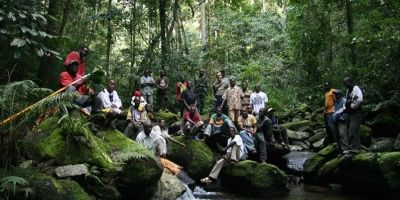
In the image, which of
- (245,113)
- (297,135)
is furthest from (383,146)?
(297,135)

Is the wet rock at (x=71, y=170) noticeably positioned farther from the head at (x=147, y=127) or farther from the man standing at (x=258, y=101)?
the man standing at (x=258, y=101)

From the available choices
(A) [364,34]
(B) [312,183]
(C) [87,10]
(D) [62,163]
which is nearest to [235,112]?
(B) [312,183]

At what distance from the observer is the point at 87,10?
23594 millimetres

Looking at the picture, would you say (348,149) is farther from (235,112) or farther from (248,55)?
(248,55)

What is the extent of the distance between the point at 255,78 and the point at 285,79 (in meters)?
1.62

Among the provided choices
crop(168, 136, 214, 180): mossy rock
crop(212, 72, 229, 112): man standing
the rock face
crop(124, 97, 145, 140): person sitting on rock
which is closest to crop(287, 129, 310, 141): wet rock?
crop(212, 72, 229, 112): man standing

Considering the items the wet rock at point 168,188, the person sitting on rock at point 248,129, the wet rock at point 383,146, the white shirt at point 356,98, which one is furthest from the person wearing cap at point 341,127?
the wet rock at point 168,188

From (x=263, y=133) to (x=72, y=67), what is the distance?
6718 mm

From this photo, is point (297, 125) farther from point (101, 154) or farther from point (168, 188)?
point (101, 154)

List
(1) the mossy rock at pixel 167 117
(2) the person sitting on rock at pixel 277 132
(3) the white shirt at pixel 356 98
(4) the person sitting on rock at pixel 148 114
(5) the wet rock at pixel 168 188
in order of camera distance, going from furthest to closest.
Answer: (1) the mossy rock at pixel 167 117 < (2) the person sitting on rock at pixel 277 132 < (4) the person sitting on rock at pixel 148 114 < (3) the white shirt at pixel 356 98 < (5) the wet rock at pixel 168 188

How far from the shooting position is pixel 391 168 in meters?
10.1

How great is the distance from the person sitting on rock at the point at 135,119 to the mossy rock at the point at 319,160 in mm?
4834

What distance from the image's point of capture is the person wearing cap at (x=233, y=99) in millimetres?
14641

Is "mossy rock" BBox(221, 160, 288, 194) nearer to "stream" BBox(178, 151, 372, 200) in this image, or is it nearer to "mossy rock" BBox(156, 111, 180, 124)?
"stream" BBox(178, 151, 372, 200)
